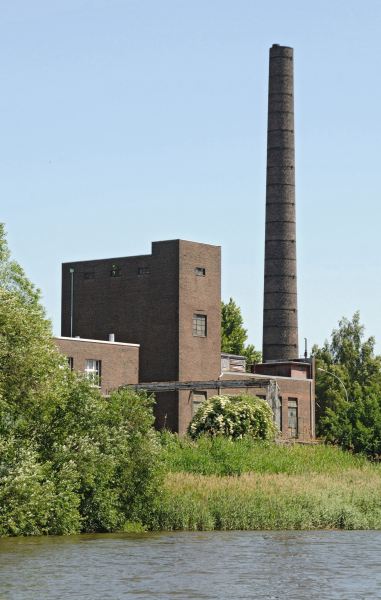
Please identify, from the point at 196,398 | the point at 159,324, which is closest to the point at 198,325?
the point at 159,324

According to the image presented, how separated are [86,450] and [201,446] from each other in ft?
42.3

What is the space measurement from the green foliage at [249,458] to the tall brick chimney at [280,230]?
1073 inches

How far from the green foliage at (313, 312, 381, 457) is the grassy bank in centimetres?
753

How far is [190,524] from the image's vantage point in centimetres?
4019

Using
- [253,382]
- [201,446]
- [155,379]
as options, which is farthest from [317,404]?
[201,446]

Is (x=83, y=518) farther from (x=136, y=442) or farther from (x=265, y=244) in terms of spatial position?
(x=265, y=244)

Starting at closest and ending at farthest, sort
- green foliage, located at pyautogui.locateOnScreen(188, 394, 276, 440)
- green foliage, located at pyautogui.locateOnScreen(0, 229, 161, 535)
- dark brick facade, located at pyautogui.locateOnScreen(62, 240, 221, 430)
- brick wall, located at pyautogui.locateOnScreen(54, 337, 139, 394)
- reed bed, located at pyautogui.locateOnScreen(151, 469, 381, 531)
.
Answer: green foliage, located at pyautogui.locateOnScreen(0, 229, 161, 535)
reed bed, located at pyautogui.locateOnScreen(151, 469, 381, 531)
green foliage, located at pyautogui.locateOnScreen(188, 394, 276, 440)
brick wall, located at pyautogui.locateOnScreen(54, 337, 139, 394)
dark brick facade, located at pyautogui.locateOnScreen(62, 240, 221, 430)

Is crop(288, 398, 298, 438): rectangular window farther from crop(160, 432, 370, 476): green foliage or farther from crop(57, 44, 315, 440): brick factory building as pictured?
crop(160, 432, 370, 476): green foliage

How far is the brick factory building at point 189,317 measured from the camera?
7338 centimetres

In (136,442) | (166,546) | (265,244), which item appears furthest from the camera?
(265,244)

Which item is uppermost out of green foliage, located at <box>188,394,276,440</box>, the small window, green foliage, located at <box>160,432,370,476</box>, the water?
the small window

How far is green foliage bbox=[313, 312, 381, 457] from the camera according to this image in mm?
→ 60344

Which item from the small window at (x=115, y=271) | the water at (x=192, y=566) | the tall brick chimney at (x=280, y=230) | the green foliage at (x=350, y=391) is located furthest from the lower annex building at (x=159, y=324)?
the water at (x=192, y=566)

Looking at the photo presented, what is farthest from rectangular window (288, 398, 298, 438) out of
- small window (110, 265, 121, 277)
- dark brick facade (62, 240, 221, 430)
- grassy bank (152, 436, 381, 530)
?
grassy bank (152, 436, 381, 530)
